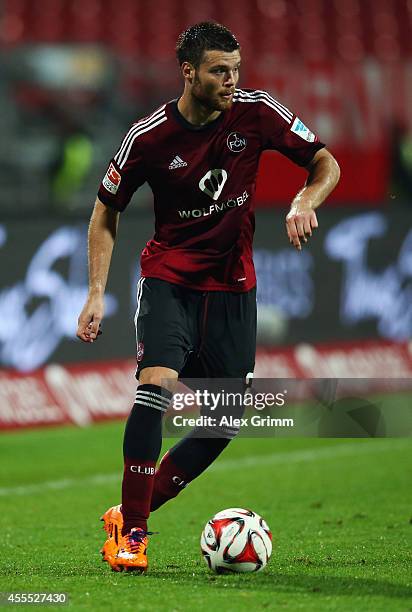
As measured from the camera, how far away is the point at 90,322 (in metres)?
4.72

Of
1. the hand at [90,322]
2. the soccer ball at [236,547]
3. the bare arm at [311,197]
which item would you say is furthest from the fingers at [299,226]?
the soccer ball at [236,547]

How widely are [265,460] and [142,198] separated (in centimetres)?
311

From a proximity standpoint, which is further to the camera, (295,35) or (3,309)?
(295,35)

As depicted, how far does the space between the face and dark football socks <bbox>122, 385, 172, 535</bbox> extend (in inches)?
44.5

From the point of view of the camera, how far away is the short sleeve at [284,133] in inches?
195

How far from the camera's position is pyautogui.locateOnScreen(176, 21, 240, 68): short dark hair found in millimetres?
4699

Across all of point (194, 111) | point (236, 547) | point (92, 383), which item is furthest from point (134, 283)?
point (236, 547)

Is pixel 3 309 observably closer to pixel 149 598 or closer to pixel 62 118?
pixel 62 118

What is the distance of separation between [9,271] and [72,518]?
3.58 m

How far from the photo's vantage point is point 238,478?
807cm

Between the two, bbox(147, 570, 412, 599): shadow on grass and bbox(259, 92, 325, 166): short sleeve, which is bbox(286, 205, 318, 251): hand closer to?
bbox(259, 92, 325, 166): short sleeve

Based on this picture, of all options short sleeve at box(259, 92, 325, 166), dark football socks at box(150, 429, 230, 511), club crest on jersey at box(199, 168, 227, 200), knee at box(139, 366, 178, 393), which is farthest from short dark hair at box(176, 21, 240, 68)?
dark football socks at box(150, 429, 230, 511)

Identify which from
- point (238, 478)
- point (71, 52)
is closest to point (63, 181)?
point (71, 52)

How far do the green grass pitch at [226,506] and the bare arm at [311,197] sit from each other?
4.07 feet
